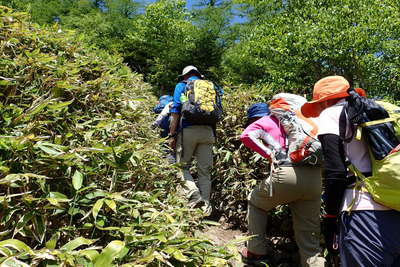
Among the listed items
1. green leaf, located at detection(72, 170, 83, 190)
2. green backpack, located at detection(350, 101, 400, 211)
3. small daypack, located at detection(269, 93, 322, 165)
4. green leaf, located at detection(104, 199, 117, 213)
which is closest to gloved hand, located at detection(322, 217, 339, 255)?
green backpack, located at detection(350, 101, 400, 211)

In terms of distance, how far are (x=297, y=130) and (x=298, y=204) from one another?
2.57ft

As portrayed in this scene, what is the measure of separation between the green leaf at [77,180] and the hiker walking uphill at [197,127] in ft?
8.97

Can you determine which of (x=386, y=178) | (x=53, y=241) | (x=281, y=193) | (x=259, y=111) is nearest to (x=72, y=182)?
(x=53, y=241)

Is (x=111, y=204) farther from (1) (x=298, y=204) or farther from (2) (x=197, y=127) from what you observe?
(2) (x=197, y=127)

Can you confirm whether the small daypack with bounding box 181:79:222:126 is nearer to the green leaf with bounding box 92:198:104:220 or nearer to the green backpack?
the green backpack

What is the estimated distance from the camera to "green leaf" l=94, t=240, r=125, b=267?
45.3 inches

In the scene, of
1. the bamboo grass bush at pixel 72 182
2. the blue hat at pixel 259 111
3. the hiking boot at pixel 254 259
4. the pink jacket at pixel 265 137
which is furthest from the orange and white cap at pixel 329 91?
the hiking boot at pixel 254 259

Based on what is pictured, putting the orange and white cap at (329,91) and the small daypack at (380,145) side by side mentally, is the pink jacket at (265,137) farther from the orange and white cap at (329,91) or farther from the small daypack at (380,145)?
the small daypack at (380,145)

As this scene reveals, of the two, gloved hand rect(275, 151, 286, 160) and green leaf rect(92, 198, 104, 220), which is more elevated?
gloved hand rect(275, 151, 286, 160)

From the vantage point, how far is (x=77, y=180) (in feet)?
4.93

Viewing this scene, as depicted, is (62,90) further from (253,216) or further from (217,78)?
(217,78)

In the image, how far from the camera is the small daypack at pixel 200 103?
4.25m

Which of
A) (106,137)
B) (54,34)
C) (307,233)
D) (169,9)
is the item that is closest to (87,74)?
(54,34)

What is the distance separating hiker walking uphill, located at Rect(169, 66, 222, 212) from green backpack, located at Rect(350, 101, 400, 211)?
2.40 m
